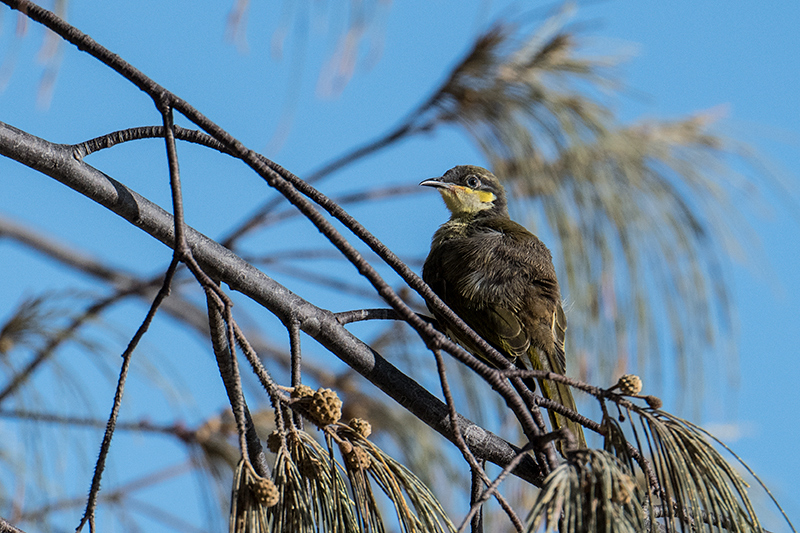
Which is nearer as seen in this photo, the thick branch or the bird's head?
the thick branch

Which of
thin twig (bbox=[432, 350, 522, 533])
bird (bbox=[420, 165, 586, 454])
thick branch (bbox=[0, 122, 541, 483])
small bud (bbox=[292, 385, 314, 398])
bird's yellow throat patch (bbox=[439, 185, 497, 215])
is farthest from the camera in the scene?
bird's yellow throat patch (bbox=[439, 185, 497, 215])

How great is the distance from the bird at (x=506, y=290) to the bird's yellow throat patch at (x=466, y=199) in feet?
2.19

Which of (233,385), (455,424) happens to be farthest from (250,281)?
(455,424)

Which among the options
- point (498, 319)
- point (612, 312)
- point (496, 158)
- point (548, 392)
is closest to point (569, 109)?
point (496, 158)

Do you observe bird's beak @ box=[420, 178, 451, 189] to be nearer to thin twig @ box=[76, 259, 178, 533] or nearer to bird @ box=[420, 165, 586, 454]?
bird @ box=[420, 165, 586, 454]

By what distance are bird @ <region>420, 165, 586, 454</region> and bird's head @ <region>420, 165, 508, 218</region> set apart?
2.21ft

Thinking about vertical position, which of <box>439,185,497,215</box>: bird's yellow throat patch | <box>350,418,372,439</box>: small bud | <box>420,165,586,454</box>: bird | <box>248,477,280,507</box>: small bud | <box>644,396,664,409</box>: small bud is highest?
<box>439,185,497,215</box>: bird's yellow throat patch

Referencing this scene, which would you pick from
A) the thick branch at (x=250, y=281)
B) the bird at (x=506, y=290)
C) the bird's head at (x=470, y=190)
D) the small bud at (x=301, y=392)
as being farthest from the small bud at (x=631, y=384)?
the bird's head at (x=470, y=190)

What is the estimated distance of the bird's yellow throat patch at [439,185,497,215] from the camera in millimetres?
Answer: 3430

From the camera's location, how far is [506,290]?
7.97 feet

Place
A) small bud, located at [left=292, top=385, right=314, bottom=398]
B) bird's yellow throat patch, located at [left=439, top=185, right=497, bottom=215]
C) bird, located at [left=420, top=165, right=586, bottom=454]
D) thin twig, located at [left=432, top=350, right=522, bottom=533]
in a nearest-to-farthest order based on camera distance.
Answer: thin twig, located at [left=432, top=350, right=522, bottom=533] < small bud, located at [left=292, top=385, right=314, bottom=398] < bird, located at [left=420, top=165, right=586, bottom=454] < bird's yellow throat patch, located at [left=439, top=185, right=497, bottom=215]

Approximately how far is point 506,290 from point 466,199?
1.08 meters

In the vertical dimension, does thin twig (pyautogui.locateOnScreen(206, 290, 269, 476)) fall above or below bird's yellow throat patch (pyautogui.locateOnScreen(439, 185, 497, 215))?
below

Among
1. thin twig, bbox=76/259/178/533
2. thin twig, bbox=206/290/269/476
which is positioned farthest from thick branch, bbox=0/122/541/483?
thin twig, bbox=76/259/178/533
